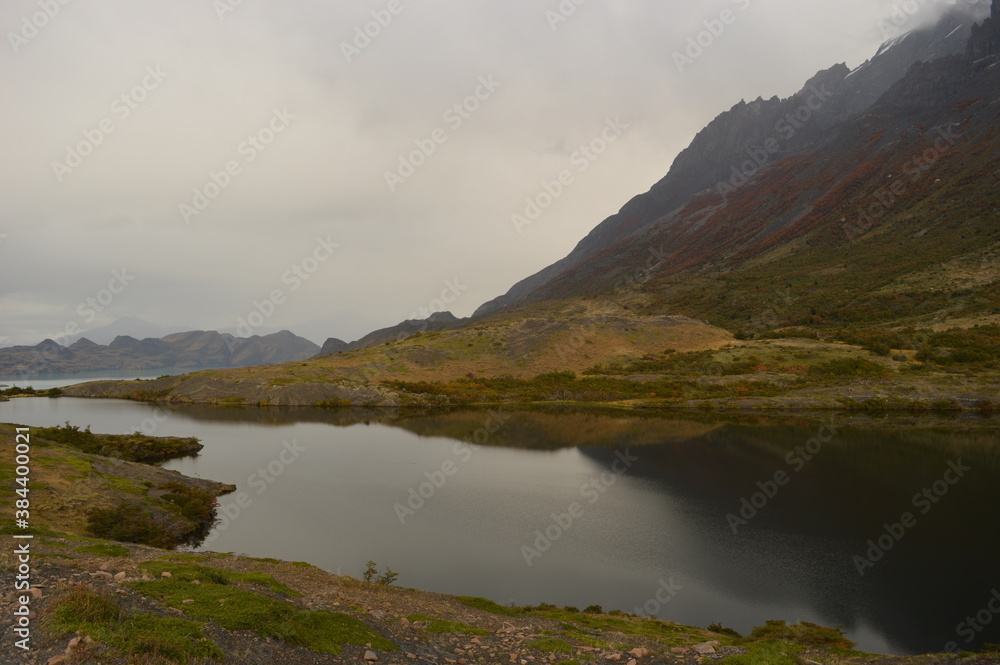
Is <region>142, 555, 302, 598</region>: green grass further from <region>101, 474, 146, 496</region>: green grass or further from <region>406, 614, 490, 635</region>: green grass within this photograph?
<region>101, 474, 146, 496</region>: green grass

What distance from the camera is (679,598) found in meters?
Answer: 26.5

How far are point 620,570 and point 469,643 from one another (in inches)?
566

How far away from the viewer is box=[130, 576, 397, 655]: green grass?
50.2 feet

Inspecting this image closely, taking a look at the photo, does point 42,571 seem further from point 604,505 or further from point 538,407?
point 538,407

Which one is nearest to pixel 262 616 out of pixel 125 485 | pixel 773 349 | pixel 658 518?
pixel 658 518

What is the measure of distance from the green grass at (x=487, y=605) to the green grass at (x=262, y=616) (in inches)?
289

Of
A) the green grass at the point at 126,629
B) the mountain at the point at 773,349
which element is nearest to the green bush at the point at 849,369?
the mountain at the point at 773,349

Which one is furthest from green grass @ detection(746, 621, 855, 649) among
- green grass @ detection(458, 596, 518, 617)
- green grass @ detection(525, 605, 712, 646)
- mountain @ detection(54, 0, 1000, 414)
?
mountain @ detection(54, 0, 1000, 414)

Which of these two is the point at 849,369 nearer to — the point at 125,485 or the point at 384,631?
the point at 384,631

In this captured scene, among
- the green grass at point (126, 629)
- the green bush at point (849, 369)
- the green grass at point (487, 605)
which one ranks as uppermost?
the green bush at point (849, 369)

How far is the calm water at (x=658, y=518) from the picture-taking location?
25984mm

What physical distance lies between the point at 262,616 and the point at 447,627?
667 cm

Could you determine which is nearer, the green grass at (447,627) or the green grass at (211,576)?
the green grass at (211,576)

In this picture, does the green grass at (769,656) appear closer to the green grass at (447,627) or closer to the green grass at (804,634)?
the green grass at (804,634)
